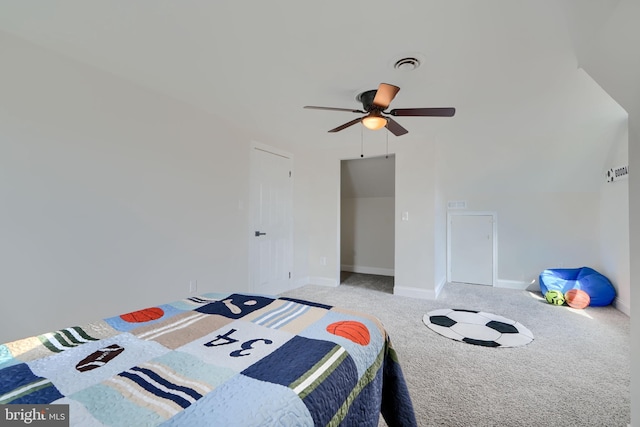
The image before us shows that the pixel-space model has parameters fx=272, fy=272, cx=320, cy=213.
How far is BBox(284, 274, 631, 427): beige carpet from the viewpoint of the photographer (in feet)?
5.18

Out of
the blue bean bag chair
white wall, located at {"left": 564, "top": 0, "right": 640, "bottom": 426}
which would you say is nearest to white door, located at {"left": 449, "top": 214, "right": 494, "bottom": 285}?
the blue bean bag chair

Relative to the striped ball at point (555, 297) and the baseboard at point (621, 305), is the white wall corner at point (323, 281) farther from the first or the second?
the baseboard at point (621, 305)

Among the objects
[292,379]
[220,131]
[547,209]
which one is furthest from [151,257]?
[547,209]

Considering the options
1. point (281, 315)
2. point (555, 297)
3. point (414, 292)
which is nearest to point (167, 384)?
point (281, 315)

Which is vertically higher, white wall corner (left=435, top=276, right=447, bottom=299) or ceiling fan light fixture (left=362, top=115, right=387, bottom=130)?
Answer: ceiling fan light fixture (left=362, top=115, right=387, bottom=130)

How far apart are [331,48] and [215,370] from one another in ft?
6.17

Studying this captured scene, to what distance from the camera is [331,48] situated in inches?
70.5

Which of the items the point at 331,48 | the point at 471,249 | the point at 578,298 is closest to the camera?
the point at 331,48

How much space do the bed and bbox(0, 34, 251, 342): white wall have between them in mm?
1133

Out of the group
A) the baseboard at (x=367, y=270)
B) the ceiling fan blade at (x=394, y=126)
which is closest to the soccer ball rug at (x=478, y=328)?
the ceiling fan blade at (x=394, y=126)

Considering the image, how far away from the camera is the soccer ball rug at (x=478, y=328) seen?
248 cm

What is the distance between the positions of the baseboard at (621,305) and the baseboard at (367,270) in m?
2.97

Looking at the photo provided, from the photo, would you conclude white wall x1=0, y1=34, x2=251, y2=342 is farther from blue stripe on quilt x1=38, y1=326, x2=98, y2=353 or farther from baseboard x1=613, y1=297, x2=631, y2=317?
baseboard x1=613, y1=297, x2=631, y2=317

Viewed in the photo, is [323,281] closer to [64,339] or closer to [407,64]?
[407,64]
